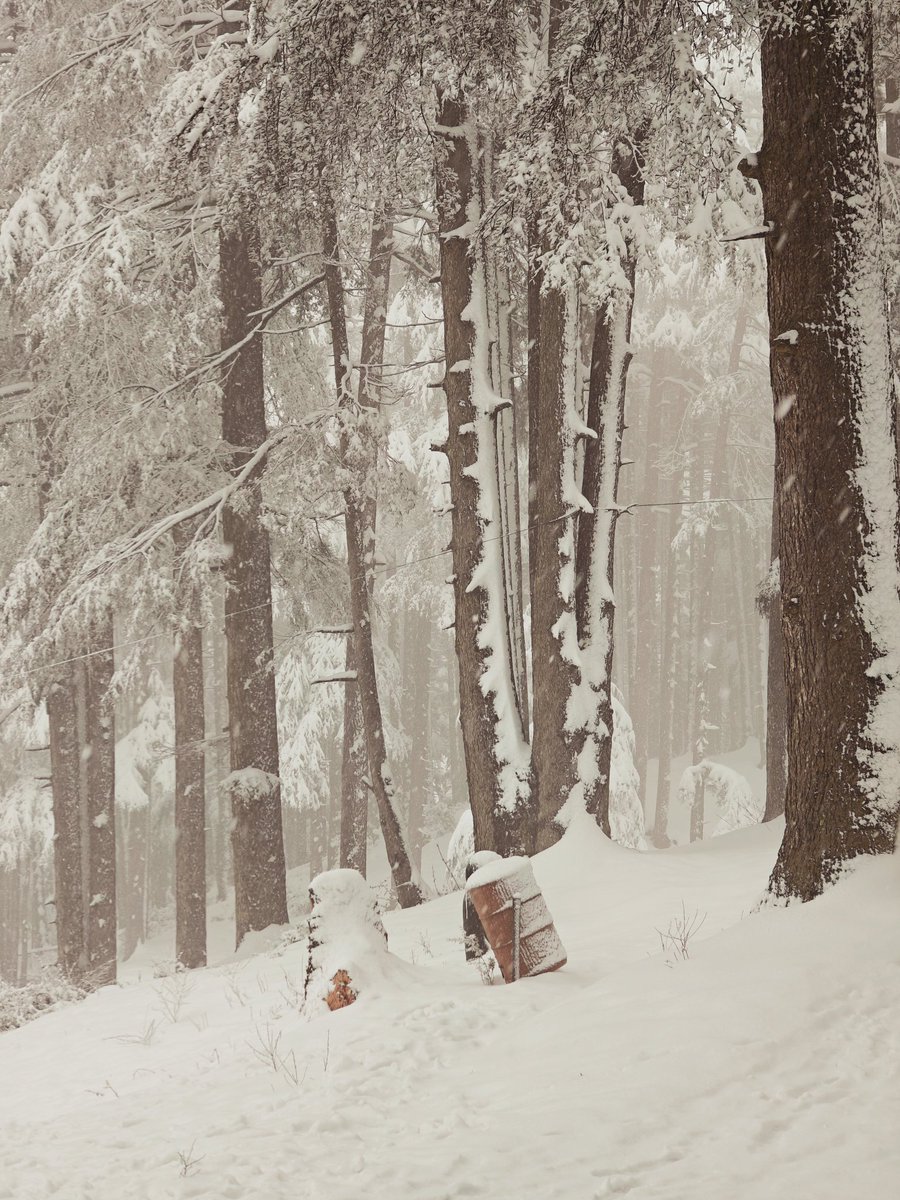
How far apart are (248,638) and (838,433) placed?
23.2 ft

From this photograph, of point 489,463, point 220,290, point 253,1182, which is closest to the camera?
point 253,1182

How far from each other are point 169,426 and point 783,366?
754 centimetres

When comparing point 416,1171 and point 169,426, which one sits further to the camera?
point 169,426

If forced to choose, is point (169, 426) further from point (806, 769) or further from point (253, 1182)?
point (253, 1182)

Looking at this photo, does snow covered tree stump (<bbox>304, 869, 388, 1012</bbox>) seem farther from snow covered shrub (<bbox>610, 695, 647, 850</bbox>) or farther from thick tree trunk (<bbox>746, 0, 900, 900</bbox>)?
snow covered shrub (<bbox>610, 695, 647, 850</bbox>)

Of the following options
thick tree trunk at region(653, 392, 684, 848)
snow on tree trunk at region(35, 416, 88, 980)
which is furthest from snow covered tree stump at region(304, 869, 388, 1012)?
thick tree trunk at region(653, 392, 684, 848)

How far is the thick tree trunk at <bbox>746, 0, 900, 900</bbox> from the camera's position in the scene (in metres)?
4.80

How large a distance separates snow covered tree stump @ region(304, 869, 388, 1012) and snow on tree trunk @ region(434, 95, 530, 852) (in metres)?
3.05

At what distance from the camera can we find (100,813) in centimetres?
1377

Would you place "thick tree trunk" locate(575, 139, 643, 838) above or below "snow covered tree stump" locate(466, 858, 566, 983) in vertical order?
above

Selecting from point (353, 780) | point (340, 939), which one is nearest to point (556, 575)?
point (340, 939)

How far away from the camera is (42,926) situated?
39375 millimetres

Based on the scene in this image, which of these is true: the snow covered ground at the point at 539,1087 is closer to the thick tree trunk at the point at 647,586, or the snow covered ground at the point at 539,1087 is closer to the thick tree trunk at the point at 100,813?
the thick tree trunk at the point at 100,813

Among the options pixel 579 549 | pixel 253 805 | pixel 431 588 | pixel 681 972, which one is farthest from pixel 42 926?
pixel 681 972
